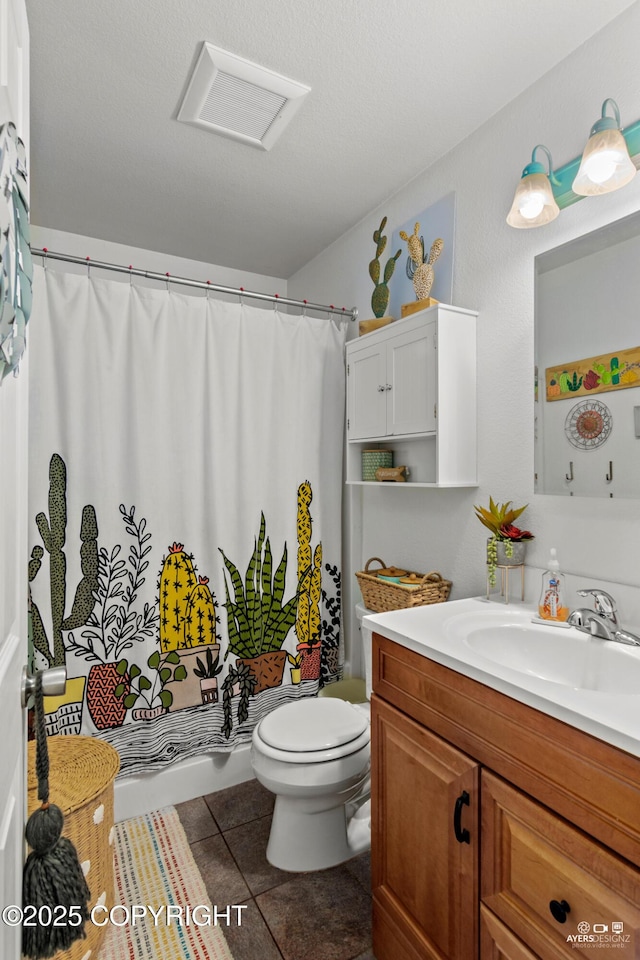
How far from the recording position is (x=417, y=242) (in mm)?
1861

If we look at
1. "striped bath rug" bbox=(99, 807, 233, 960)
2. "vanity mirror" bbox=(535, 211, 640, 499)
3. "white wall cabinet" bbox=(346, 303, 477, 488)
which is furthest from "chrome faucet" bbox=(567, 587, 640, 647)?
"striped bath rug" bbox=(99, 807, 233, 960)

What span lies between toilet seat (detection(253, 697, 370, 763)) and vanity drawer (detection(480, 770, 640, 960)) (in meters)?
0.66

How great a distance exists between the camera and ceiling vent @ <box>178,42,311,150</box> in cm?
147

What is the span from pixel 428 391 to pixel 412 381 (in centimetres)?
10

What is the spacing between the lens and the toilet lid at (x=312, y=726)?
5.23ft

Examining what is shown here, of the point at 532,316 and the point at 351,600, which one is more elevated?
the point at 532,316

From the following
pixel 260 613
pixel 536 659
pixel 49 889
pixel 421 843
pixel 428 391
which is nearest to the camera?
pixel 49 889

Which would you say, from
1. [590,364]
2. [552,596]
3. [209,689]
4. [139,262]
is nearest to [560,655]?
[552,596]

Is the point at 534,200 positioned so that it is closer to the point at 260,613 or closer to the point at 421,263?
the point at 421,263

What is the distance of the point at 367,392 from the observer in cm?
210

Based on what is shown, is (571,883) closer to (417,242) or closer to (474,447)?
(474,447)

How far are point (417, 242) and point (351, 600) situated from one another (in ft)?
5.24

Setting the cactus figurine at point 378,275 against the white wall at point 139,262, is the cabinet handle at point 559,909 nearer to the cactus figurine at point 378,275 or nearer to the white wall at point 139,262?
the cactus figurine at point 378,275

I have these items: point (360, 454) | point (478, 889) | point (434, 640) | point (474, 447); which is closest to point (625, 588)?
point (434, 640)
